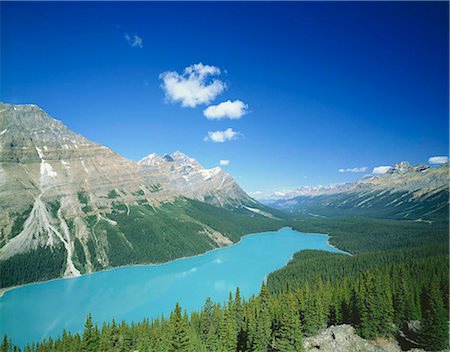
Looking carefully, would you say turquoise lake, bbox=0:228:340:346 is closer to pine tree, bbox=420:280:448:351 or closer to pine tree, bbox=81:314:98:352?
pine tree, bbox=81:314:98:352

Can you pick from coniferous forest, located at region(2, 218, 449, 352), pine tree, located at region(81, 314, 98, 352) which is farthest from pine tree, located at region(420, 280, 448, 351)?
pine tree, located at region(81, 314, 98, 352)

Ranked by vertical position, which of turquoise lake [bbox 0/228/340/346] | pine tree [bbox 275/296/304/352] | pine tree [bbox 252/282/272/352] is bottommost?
turquoise lake [bbox 0/228/340/346]

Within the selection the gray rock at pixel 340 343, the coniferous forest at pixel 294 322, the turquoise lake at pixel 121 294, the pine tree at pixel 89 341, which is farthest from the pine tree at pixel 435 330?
the turquoise lake at pixel 121 294

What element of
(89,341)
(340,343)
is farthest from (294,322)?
(89,341)

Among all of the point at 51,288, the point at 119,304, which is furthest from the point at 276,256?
the point at 51,288

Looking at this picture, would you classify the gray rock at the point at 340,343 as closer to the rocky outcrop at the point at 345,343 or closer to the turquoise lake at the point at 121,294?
the rocky outcrop at the point at 345,343

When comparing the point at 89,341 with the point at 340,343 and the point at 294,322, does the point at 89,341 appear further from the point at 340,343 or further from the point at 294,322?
the point at 340,343
